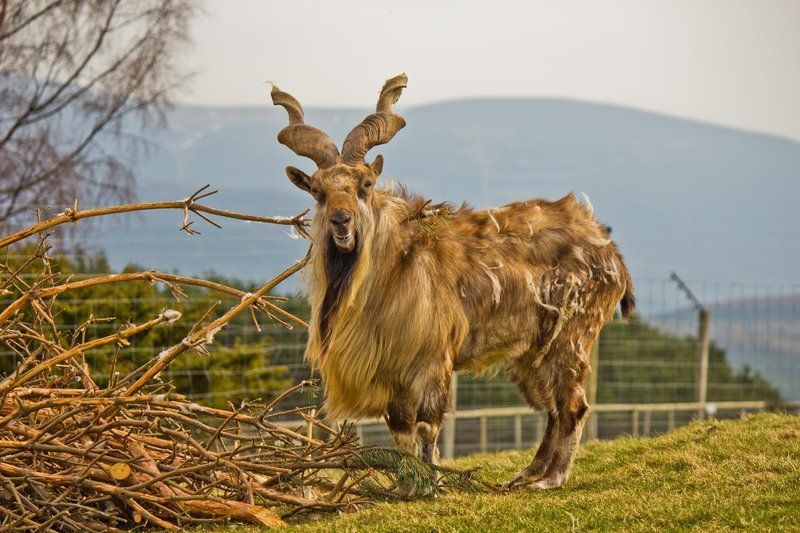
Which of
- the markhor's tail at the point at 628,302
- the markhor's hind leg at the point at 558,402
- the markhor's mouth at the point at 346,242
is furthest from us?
the markhor's tail at the point at 628,302

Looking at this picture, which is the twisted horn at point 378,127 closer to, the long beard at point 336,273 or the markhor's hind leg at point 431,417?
the long beard at point 336,273

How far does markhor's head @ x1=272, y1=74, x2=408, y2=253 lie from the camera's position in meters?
7.69

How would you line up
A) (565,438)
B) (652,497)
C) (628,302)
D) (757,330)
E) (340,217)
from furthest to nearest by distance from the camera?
(757,330) → (628,302) → (565,438) → (340,217) → (652,497)

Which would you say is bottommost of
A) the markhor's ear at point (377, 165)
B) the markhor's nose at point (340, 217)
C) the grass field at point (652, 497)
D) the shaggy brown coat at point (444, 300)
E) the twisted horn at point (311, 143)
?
the grass field at point (652, 497)

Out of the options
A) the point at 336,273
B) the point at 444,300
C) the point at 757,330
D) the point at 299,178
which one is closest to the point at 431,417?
the point at 444,300

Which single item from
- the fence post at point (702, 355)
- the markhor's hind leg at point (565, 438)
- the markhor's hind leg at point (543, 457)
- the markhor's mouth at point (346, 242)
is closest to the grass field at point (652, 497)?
the markhor's hind leg at point (565, 438)

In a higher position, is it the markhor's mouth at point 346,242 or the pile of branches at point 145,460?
the markhor's mouth at point 346,242

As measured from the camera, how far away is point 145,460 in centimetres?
742

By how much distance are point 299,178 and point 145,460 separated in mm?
2135

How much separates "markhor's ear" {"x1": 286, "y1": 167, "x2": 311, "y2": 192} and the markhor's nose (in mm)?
516

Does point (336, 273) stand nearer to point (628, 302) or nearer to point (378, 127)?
point (378, 127)

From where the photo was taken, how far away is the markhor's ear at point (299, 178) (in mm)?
8070

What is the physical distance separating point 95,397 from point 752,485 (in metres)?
4.07

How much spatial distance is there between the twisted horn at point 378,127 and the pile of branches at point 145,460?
2.33 ft
